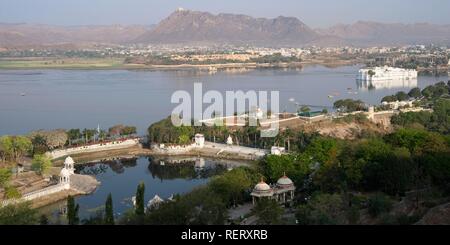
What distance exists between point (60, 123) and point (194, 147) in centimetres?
464

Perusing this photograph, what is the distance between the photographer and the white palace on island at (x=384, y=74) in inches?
936

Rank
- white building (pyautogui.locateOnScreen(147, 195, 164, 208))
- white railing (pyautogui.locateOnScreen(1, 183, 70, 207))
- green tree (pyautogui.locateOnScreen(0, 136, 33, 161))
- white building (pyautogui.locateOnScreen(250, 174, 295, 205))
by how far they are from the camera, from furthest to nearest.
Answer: green tree (pyautogui.locateOnScreen(0, 136, 33, 161))
white railing (pyautogui.locateOnScreen(1, 183, 70, 207))
white building (pyautogui.locateOnScreen(250, 174, 295, 205))
white building (pyautogui.locateOnScreen(147, 195, 164, 208))

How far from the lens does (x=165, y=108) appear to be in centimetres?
1636

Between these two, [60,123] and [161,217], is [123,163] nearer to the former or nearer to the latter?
[60,123]

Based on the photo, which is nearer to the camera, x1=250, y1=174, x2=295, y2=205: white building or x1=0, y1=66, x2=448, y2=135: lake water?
x1=250, y1=174, x2=295, y2=205: white building

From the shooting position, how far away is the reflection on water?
22.1m

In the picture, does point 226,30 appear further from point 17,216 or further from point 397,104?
point 17,216

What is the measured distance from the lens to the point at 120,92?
65.6ft

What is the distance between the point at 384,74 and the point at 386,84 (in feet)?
4.06

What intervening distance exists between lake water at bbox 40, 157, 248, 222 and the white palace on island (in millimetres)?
14949

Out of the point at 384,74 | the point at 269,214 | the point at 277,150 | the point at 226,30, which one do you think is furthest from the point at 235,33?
the point at 269,214

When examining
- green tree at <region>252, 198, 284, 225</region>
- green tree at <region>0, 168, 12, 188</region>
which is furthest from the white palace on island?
green tree at <region>252, 198, 284, 225</region>

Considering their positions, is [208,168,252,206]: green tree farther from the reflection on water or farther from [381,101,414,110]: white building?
the reflection on water
